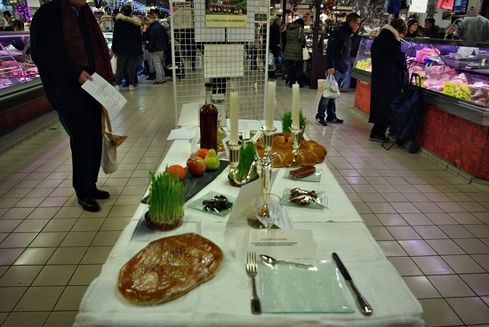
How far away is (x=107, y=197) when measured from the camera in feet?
11.4

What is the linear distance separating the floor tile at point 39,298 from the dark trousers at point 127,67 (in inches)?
277

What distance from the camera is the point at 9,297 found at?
2246 mm

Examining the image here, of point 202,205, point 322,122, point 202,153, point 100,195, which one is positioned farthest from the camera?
point 322,122

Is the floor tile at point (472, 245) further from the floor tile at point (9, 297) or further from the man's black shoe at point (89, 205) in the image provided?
the floor tile at point (9, 297)

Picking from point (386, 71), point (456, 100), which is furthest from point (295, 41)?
point (456, 100)

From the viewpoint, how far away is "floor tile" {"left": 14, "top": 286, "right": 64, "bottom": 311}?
216 cm

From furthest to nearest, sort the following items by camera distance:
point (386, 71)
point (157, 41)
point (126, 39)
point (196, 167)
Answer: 1. point (157, 41)
2. point (126, 39)
3. point (386, 71)
4. point (196, 167)

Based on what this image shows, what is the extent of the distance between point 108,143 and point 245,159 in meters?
1.84

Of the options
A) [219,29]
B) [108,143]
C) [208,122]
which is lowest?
[108,143]

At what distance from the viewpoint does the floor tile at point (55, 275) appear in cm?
236

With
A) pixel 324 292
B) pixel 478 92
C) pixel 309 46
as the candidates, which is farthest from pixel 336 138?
pixel 309 46

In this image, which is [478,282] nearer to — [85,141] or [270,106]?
[270,106]

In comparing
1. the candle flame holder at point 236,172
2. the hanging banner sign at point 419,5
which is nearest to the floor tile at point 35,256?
the candle flame holder at point 236,172

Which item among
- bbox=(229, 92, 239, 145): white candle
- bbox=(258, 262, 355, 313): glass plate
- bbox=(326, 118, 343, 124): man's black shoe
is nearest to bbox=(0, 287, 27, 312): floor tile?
bbox=(229, 92, 239, 145): white candle
